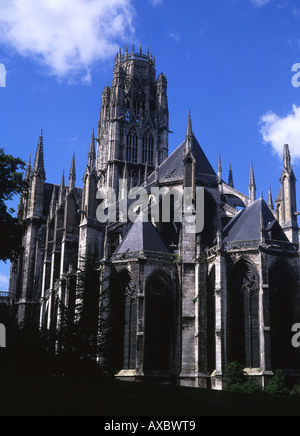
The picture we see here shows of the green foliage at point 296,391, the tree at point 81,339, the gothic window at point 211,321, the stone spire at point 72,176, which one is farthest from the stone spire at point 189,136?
the green foliage at point 296,391

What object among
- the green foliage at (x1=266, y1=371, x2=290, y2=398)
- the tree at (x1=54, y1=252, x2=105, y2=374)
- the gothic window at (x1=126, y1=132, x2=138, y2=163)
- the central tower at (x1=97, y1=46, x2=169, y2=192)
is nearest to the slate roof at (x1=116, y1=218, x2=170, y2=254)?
the tree at (x1=54, y1=252, x2=105, y2=374)

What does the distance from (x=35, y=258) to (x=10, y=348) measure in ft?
101

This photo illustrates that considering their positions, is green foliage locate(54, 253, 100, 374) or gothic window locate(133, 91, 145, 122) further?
gothic window locate(133, 91, 145, 122)

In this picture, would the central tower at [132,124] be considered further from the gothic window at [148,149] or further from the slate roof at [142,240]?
the slate roof at [142,240]

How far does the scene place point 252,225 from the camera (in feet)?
124

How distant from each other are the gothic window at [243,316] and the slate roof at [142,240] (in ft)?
19.4

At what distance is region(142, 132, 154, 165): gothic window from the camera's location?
68.5 meters

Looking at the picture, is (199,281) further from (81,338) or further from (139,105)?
(139,105)

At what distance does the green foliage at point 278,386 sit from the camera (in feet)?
103

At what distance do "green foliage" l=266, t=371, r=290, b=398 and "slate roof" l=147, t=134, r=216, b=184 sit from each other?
18055 mm

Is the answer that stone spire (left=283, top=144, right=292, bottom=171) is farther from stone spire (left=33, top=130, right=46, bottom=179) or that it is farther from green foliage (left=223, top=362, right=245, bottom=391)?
stone spire (left=33, top=130, right=46, bottom=179)

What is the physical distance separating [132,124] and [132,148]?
10.6 ft

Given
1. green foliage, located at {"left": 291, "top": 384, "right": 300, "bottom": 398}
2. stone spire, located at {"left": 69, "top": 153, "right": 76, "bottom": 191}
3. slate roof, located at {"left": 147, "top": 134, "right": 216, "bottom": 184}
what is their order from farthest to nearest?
stone spire, located at {"left": 69, "top": 153, "right": 76, "bottom": 191} < slate roof, located at {"left": 147, "top": 134, "right": 216, "bottom": 184} < green foliage, located at {"left": 291, "top": 384, "right": 300, "bottom": 398}

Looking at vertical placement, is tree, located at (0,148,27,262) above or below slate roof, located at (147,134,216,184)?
below
